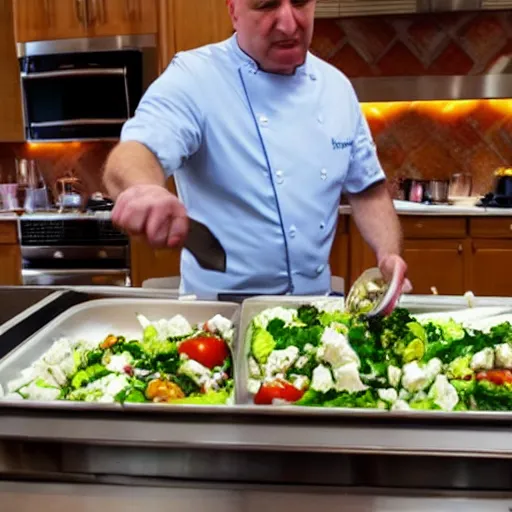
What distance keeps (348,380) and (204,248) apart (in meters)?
0.35

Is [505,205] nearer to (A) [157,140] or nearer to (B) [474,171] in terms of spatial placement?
(B) [474,171]

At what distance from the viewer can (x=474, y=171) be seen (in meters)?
4.26

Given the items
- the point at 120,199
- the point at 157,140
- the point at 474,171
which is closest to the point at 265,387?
the point at 120,199

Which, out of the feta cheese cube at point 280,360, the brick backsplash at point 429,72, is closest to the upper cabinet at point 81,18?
the brick backsplash at point 429,72

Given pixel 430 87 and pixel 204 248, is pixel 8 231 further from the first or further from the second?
pixel 204 248

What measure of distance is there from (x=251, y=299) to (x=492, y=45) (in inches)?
130

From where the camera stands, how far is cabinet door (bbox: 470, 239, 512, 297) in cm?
372

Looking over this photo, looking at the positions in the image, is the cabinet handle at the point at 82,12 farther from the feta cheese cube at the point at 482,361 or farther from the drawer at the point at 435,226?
the feta cheese cube at the point at 482,361

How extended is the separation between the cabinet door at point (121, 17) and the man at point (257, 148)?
2.20 m

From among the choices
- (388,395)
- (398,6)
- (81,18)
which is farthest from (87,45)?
(388,395)

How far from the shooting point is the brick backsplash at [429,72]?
4.15 m

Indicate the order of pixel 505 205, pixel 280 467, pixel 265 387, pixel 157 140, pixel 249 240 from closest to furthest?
1. pixel 280 467
2. pixel 265 387
3. pixel 157 140
4. pixel 249 240
5. pixel 505 205

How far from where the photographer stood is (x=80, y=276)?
3912 millimetres

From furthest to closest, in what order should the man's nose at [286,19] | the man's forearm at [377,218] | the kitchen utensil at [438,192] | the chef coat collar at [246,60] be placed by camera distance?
the kitchen utensil at [438,192]
the man's forearm at [377,218]
the chef coat collar at [246,60]
the man's nose at [286,19]
